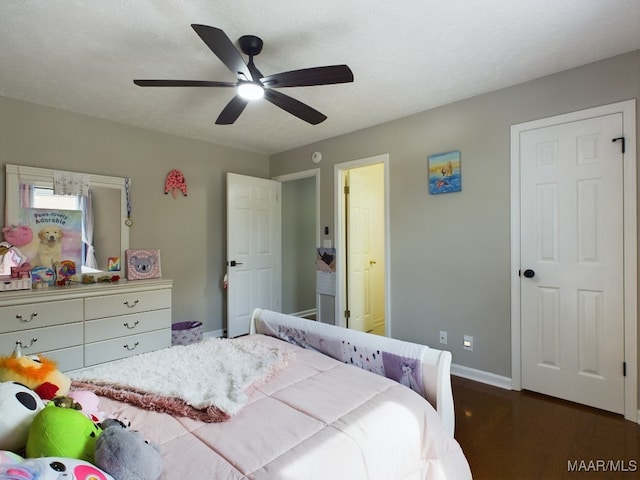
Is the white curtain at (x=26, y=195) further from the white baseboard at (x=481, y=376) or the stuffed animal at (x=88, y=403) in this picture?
the white baseboard at (x=481, y=376)

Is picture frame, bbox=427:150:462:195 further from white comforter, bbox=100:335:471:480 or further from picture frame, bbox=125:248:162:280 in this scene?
picture frame, bbox=125:248:162:280

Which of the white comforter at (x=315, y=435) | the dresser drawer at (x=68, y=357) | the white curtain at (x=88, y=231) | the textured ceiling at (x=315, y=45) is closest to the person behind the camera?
the white comforter at (x=315, y=435)

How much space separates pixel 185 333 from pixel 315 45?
2.98 metres

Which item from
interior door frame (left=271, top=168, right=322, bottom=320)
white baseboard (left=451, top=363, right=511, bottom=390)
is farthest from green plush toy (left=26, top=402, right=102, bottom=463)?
interior door frame (left=271, top=168, right=322, bottom=320)

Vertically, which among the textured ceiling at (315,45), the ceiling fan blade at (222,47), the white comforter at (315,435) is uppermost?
the textured ceiling at (315,45)

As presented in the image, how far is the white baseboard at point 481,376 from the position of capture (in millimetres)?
2650

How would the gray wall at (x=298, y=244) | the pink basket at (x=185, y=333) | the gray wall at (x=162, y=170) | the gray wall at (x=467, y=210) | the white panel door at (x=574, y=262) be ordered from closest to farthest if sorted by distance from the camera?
the white panel door at (x=574, y=262) < the gray wall at (x=467, y=210) < the gray wall at (x=162, y=170) < the pink basket at (x=185, y=333) < the gray wall at (x=298, y=244)

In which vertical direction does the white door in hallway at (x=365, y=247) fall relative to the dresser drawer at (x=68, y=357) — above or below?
above

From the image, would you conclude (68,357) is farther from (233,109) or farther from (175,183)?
(233,109)

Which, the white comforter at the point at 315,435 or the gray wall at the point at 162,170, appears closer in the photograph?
the white comforter at the point at 315,435

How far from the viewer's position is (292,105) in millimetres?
2164

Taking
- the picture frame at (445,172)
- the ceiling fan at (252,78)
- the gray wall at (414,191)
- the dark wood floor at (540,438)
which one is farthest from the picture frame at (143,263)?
the dark wood floor at (540,438)

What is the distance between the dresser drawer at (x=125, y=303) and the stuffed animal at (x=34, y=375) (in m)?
1.78

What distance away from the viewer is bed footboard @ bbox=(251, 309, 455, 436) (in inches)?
58.2
